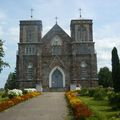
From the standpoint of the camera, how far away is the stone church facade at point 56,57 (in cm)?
6506

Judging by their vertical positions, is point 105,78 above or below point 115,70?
above

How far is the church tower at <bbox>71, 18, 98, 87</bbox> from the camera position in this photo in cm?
6475

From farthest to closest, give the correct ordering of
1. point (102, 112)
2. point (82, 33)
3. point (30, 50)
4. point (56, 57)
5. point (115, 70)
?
point (82, 33)
point (30, 50)
point (56, 57)
point (115, 70)
point (102, 112)

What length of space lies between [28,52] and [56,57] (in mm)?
5272

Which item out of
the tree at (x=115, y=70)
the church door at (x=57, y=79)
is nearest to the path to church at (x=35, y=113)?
the tree at (x=115, y=70)

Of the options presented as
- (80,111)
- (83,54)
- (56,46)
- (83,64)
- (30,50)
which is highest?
(56,46)

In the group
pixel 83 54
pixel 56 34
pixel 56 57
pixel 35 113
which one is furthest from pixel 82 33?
pixel 35 113

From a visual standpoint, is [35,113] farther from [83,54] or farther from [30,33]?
[30,33]

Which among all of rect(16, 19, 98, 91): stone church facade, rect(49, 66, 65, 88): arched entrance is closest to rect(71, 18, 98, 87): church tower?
rect(16, 19, 98, 91): stone church facade

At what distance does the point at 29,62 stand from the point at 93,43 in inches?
484

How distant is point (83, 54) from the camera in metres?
66.2

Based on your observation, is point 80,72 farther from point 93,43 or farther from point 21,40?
point 21,40

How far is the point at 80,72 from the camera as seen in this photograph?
2571 inches

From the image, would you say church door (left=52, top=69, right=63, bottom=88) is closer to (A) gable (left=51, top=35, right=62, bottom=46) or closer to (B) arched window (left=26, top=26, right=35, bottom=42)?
(A) gable (left=51, top=35, right=62, bottom=46)
